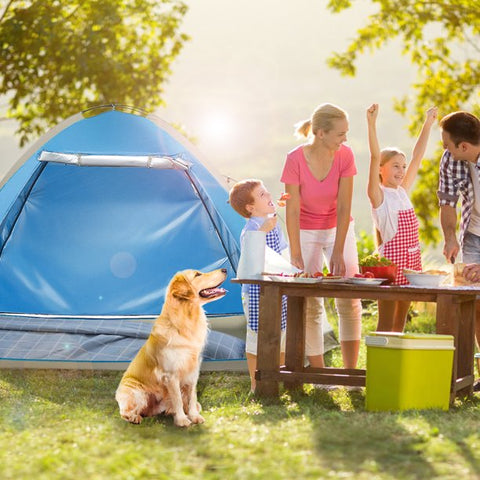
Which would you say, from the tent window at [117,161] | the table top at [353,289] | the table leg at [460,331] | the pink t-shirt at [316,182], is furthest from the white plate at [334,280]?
the tent window at [117,161]

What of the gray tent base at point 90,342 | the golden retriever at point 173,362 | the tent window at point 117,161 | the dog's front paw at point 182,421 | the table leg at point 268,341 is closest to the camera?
the dog's front paw at point 182,421

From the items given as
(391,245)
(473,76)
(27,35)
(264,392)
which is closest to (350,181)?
(391,245)

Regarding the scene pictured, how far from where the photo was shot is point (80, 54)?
13.1 meters

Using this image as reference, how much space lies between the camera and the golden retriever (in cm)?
396

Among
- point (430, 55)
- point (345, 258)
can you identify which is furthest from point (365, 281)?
point (430, 55)

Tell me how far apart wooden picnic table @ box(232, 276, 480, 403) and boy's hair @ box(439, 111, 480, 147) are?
35.4 inches

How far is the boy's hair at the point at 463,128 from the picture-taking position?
4.75 meters

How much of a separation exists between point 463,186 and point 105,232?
2860 millimetres

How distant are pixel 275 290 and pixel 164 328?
620 millimetres

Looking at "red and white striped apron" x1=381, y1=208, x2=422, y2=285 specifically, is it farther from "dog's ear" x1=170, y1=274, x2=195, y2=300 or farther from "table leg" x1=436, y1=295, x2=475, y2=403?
"dog's ear" x1=170, y1=274, x2=195, y2=300

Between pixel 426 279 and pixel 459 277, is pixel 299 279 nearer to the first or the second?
pixel 426 279

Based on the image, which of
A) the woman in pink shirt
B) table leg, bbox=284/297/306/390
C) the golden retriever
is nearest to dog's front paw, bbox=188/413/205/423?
the golden retriever

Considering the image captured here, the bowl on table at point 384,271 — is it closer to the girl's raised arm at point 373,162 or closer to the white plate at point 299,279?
the white plate at point 299,279

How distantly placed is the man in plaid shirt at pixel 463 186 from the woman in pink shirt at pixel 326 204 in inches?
22.9
